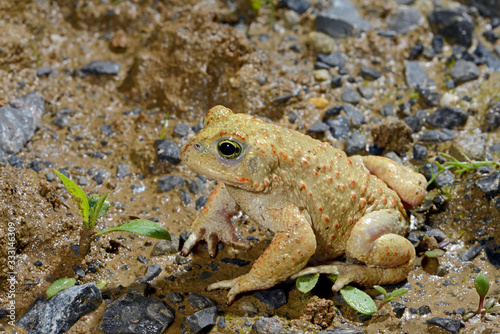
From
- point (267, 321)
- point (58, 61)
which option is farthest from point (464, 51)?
point (58, 61)

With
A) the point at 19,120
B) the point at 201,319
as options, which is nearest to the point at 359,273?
the point at 201,319

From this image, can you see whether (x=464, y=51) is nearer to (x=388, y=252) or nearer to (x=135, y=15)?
(x=388, y=252)

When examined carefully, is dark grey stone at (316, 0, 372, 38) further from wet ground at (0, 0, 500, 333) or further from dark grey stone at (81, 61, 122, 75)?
dark grey stone at (81, 61, 122, 75)

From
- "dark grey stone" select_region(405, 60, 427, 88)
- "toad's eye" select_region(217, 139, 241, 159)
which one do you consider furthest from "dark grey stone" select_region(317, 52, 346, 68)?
"toad's eye" select_region(217, 139, 241, 159)

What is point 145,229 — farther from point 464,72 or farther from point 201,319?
point 464,72

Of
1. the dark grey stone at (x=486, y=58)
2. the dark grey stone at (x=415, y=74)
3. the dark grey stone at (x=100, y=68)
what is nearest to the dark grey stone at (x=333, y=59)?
the dark grey stone at (x=415, y=74)
